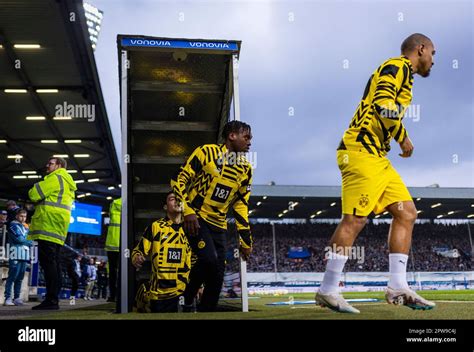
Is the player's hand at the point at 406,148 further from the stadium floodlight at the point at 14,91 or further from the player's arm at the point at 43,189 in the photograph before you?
the stadium floodlight at the point at 14,91

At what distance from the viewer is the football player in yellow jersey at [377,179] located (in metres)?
4.28

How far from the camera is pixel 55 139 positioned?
869 inches

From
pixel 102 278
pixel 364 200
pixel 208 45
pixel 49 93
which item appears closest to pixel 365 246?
pixel 102 278

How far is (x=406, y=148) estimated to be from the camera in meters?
4.41

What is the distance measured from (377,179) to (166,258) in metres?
2.67

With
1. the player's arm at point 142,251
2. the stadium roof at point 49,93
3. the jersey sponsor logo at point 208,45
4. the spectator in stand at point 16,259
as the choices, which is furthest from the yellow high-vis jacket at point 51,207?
the stadium roof at point 49,93

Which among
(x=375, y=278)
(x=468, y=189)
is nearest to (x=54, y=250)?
(x=375, y=278)

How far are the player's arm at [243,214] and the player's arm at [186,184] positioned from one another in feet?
1.75

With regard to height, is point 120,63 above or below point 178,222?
above

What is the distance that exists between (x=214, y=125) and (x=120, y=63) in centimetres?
193

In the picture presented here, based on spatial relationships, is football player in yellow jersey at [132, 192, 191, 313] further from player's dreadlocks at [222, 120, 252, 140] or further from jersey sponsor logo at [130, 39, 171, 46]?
jersey sponsor logo at [130, 39, 171, 46]

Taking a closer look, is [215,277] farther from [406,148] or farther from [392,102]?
[392,102]
